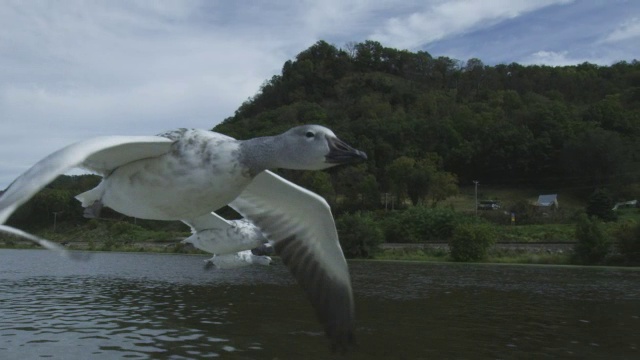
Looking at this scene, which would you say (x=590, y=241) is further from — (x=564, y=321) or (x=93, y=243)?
(x=93, y=243)

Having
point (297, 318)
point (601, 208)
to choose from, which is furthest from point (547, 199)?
point (297, 318)

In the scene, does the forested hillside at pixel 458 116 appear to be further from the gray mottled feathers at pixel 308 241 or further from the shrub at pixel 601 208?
the gray mottled feathers at pixel 308 241

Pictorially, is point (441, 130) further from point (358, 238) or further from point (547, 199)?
point (358, 238)

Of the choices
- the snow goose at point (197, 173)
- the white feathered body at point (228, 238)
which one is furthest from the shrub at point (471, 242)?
the snow goose at point (197, 173)

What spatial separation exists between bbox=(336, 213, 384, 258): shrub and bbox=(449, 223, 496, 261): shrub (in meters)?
7.35

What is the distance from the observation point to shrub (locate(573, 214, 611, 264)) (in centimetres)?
4812

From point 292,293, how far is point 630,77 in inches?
5781

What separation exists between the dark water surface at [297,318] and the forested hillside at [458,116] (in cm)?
2726

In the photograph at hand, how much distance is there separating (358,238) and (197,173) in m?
51.0

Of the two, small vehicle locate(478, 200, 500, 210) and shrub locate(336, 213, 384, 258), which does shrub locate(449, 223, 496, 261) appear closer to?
shrub locate(336, 213, 384, 258)

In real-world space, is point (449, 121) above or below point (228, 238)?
above

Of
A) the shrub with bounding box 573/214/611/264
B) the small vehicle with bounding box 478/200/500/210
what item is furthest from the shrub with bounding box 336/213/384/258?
the small vehicle with bounding box 478/200/500/210

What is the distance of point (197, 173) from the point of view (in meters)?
4.77

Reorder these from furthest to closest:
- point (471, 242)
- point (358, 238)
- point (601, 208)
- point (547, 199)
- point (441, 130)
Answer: point (441, 130)
point (547, 199)
point (601, 208)
point (358, 238)
point (471, 242)
